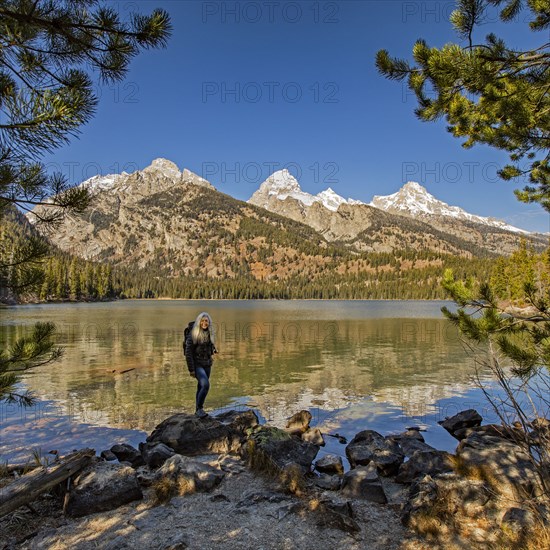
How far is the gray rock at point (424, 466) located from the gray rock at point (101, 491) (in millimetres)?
5589

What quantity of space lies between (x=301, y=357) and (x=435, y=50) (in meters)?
24.4

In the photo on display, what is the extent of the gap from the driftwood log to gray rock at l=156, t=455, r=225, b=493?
4.82 ft

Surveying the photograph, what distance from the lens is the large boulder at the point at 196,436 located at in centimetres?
977

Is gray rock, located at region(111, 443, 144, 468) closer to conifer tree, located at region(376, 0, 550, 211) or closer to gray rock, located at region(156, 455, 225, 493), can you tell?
gray rock, located at region(156, 455, 225, 493)

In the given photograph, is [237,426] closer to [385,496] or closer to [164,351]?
[385,496]

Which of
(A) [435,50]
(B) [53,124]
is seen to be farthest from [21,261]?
(A) [435,50]

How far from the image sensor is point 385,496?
713 centimetres

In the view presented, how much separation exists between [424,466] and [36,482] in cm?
753

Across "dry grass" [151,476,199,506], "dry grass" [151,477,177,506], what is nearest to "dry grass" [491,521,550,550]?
"dry grass" [151,476,199,506]

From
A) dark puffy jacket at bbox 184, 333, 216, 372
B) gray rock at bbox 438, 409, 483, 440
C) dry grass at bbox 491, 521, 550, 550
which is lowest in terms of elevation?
gray rock at bbox 438, 409, 483, 440

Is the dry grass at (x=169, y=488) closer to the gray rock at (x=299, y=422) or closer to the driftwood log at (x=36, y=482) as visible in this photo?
the driftwood log at (x=36, y=482)

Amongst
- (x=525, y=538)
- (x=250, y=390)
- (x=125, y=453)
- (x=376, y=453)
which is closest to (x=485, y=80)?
(x=525, y=538)

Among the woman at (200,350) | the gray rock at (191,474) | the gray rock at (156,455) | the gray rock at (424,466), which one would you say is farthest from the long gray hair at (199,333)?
the gray rock at (424,466)

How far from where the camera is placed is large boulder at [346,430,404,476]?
30.1 ft
